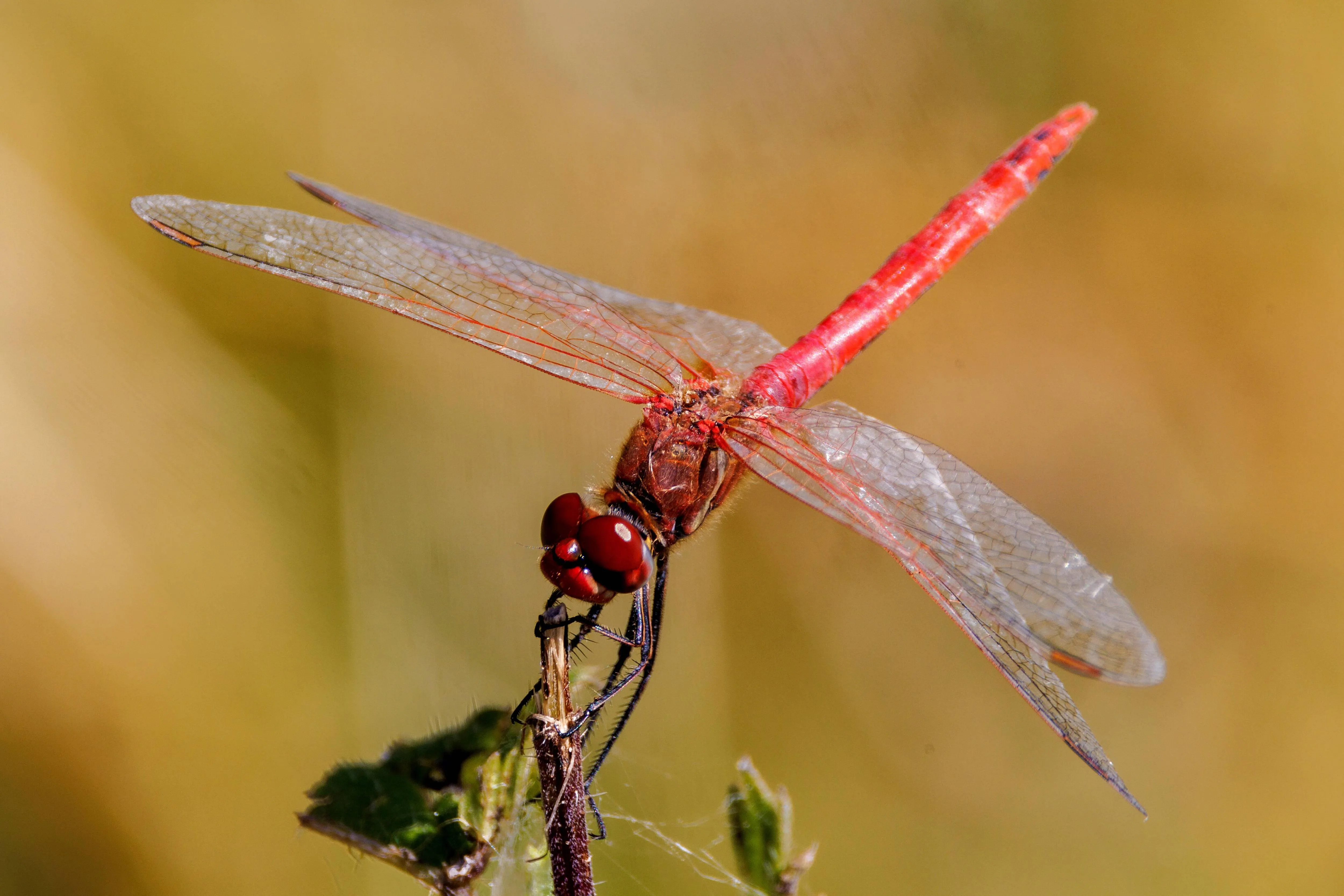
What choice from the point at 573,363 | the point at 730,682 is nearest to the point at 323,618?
the point at 573,363

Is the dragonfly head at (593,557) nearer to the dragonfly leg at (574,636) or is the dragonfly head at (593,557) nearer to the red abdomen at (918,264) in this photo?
the dragonfly leg at (574,636)

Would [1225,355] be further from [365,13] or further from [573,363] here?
[365,13]

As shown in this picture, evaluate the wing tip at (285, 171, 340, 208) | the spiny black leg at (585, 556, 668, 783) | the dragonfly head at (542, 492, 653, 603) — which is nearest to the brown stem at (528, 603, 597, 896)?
the dragonfly head at (542, 492, 653, 603)

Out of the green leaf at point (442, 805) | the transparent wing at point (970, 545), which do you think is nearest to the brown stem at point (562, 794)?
the green leaf at point (442, 805)

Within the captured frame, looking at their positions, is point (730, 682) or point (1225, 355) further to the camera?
point (1225, 355)

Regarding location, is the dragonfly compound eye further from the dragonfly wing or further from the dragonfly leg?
the dragonfly wing

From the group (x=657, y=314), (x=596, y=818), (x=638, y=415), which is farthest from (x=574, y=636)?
(x=638, y=415)
